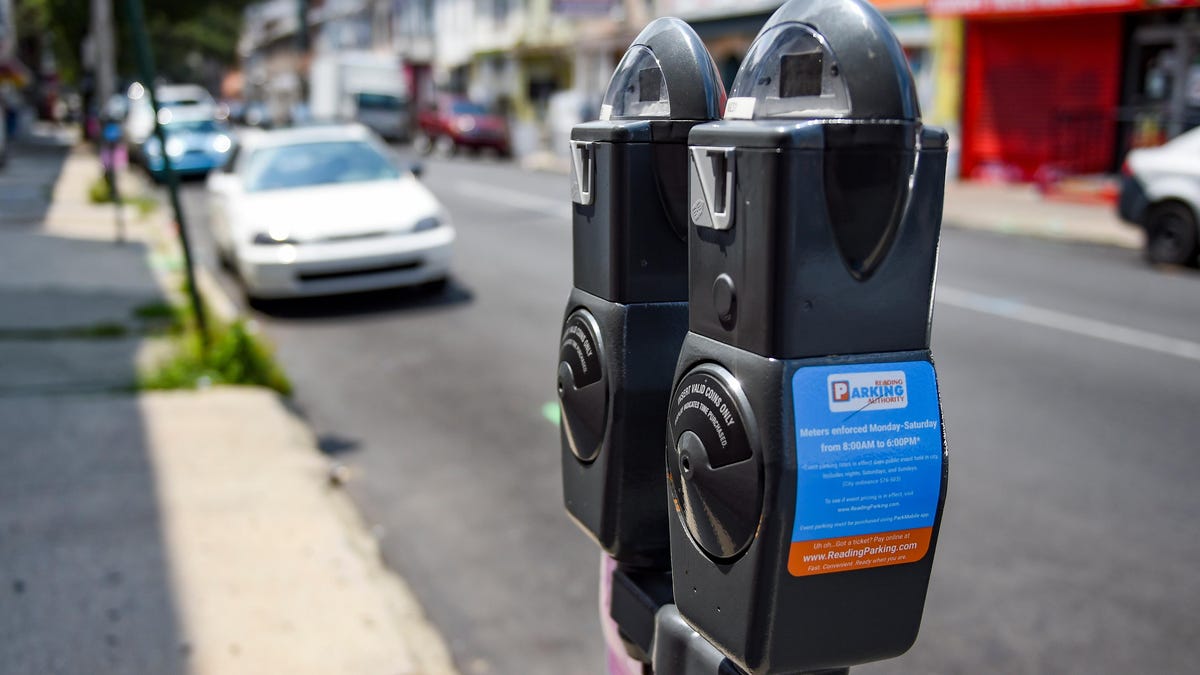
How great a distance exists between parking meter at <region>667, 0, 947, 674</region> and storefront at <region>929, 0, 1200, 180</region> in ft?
53.2

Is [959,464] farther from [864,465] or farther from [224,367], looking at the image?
[864,465]

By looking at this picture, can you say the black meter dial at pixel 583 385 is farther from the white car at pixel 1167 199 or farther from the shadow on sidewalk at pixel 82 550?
the white car at pixel 1167 199

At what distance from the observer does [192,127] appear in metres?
22.0

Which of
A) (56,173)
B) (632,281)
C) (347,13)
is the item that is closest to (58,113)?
(347,13)

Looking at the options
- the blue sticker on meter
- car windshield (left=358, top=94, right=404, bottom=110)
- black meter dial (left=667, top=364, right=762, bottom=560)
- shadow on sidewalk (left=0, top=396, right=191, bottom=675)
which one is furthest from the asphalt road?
car windshield (left=358, top=94, right=404, bottom=110)

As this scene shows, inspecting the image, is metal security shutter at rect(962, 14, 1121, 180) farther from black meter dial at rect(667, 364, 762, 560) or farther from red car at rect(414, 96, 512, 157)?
black meter dial at rect(667, 364, 762, 560)

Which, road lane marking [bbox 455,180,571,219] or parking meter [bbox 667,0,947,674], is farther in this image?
road lane marking [bbox 455,180,571,219]

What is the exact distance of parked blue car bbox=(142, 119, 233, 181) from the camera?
20925 mm

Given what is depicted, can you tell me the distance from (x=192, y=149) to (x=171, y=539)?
1860 cm

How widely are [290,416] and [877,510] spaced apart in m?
4.72

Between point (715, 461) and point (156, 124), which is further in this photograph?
point (156, 124)

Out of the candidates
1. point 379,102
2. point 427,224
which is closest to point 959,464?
point 427,224

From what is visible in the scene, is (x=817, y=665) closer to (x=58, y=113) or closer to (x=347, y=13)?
(x=58, y=113)

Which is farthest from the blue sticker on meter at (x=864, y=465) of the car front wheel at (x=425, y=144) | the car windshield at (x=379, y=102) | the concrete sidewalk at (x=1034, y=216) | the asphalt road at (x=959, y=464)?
the car windshield at (x=379, y=102)
